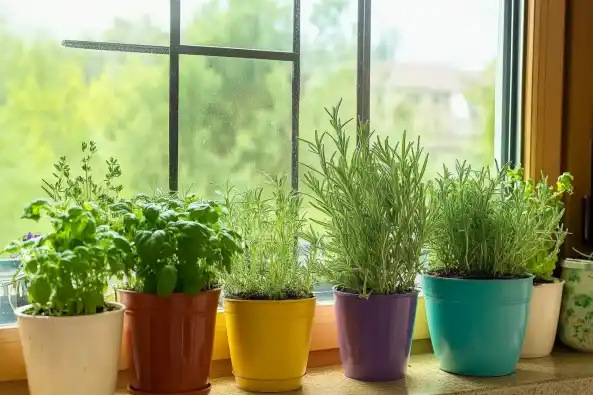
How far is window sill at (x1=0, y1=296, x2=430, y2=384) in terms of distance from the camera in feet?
3.60

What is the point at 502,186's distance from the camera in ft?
4.46

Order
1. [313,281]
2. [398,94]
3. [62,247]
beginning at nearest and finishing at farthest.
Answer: [62,247], [313,281], [398,94]

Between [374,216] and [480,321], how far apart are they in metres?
0.26

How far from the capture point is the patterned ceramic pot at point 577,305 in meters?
1.42

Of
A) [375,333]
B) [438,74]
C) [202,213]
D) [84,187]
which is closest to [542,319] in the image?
[375,333]

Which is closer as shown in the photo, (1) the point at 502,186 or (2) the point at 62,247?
(2) the point at 62,247

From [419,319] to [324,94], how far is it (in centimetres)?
46

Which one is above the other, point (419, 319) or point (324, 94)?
point (324, 94)

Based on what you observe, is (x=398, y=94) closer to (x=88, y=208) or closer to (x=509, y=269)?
(x=509, y=269)

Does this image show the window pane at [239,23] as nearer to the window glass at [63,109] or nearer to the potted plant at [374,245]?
the window glass at [63,109]

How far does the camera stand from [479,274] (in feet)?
4.22

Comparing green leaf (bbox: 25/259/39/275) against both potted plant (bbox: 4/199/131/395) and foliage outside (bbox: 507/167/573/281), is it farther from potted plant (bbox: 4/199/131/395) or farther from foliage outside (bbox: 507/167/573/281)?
foliage outside (bbox: 507/167/573/281)

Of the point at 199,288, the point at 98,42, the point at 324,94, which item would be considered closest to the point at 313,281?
the point at 199,288

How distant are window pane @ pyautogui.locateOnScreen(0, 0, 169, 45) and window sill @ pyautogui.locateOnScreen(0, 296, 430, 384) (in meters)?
0.46
